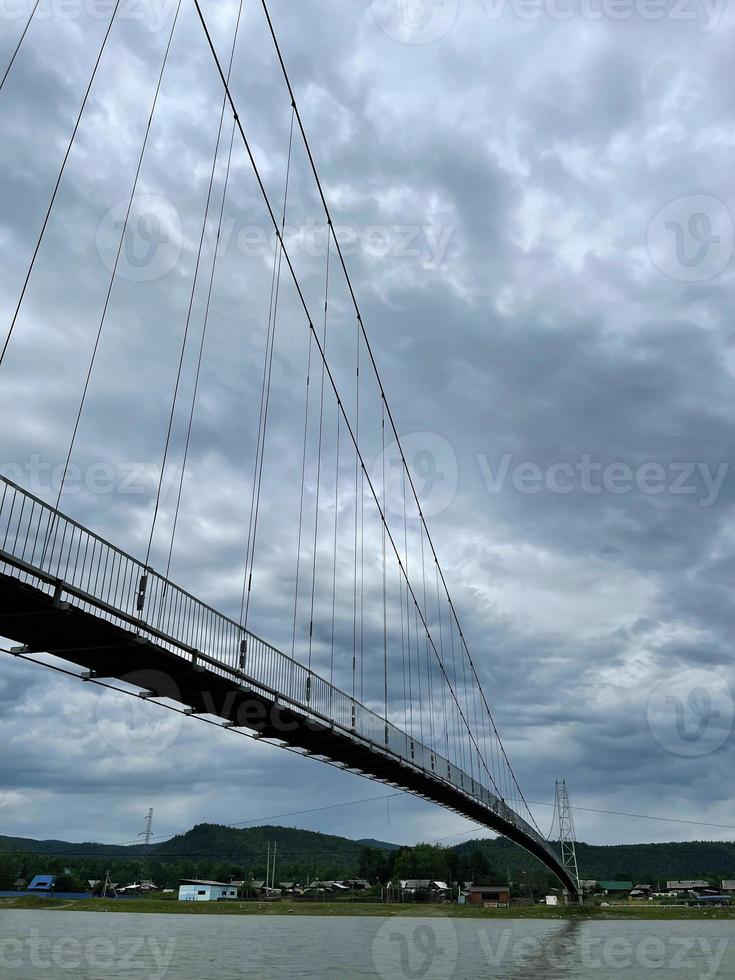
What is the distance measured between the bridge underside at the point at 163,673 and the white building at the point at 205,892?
122 m

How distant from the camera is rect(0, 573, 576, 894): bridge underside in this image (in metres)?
16.2

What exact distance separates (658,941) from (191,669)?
53.1 metres

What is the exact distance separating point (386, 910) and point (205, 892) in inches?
1837

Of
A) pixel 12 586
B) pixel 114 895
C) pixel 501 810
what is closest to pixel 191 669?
pixel 12 586

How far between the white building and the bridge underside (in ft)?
401

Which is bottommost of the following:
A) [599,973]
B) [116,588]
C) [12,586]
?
[599,973]

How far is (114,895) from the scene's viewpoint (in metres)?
153

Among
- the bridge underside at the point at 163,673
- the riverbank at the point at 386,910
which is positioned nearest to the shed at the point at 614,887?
the riverbank at the point at 386,910

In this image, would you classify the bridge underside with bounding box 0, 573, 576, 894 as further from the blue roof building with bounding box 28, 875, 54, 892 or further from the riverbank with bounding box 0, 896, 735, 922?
the blue roof building with bounding box 28, 875, 54, 892

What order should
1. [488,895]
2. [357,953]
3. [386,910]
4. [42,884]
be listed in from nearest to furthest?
1. [357,953]
2. [386,910]
3. [488,895]
4. [42,884]

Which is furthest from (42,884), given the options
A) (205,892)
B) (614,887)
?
(614,887)

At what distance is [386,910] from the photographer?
109812 mm

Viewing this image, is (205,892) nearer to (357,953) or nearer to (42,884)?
(42,884)

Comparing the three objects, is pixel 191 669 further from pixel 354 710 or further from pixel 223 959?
pixel 223 959
